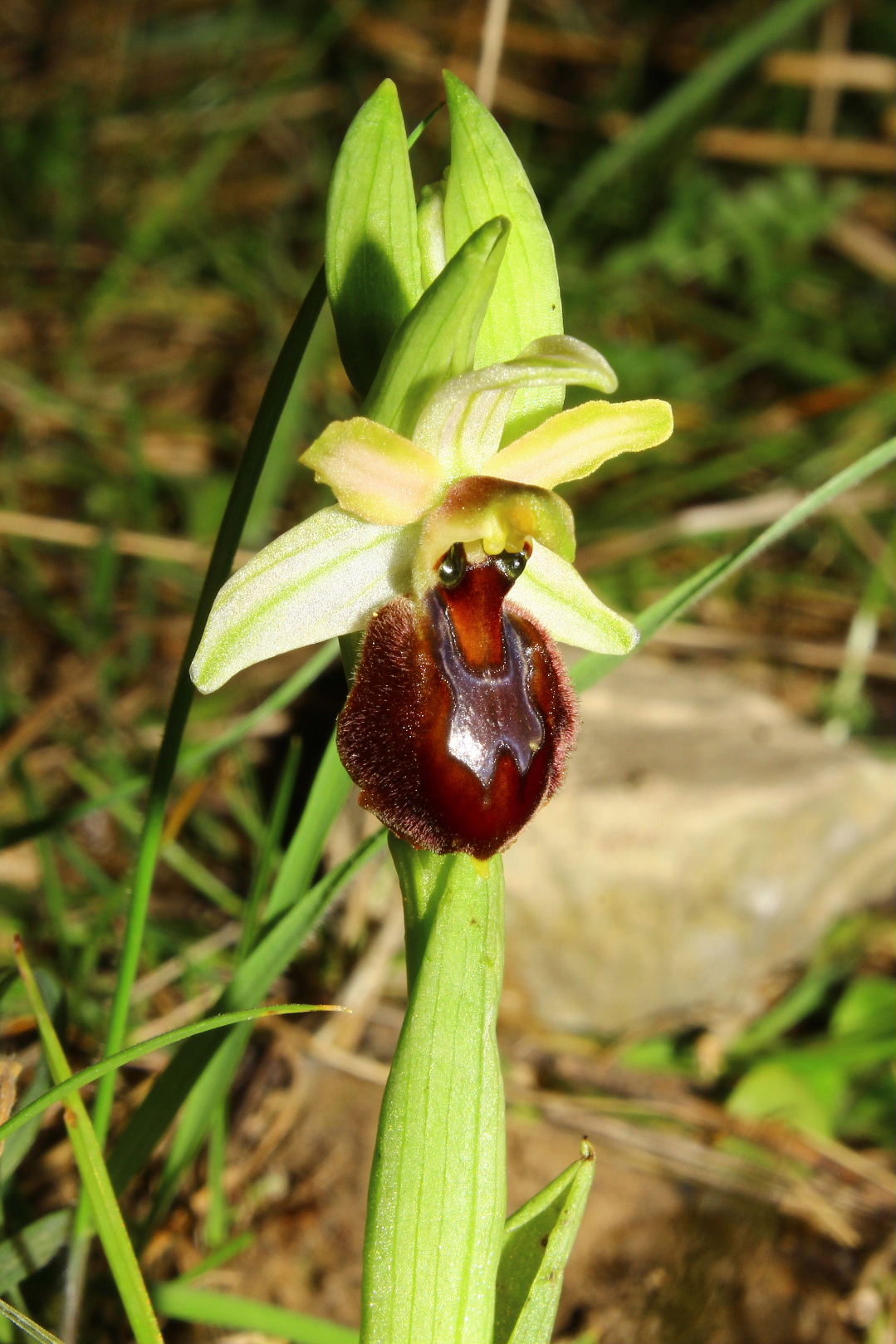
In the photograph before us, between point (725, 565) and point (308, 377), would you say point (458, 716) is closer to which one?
point (725, 565)

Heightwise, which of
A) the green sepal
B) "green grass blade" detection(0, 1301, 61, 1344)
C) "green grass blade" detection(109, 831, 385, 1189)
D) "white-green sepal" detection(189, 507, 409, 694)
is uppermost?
the green sepal

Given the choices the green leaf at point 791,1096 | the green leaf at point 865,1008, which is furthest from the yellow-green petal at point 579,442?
the green leaf at point 865,1008

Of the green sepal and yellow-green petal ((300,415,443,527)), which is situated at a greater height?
the green sepal

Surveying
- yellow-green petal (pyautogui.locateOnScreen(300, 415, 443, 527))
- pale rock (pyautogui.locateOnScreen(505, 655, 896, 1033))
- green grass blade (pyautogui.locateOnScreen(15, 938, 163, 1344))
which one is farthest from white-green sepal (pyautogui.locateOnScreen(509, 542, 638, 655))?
pale rock (pyautogui.locateOnScreen(505, 655, 896, 1033))

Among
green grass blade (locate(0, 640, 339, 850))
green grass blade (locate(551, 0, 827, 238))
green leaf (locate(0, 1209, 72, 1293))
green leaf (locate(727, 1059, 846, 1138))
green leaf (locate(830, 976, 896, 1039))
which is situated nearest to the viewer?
green leaf (locate(0, 1209, 72, 1293))

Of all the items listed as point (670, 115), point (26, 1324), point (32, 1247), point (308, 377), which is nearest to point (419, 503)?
point (26, 1324)

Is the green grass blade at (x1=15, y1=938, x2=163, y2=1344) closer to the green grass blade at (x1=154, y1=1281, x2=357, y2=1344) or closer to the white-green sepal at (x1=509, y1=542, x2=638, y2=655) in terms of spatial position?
the green grass blade at (x1=154, y1=1281, x2=357, y2=1344)

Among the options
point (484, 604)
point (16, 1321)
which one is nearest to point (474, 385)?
point (484, 604)
